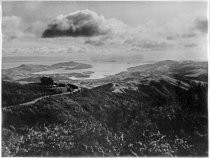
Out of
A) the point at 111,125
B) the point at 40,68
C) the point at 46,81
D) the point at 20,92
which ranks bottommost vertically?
the point at 111,125

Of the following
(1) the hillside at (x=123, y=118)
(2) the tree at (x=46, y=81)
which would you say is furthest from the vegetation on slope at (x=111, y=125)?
(2) the tree at (x=46, y=81)

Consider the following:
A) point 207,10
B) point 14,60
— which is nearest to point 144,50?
→ point 207,10

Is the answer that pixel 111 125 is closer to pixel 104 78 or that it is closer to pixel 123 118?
pixel 123 118

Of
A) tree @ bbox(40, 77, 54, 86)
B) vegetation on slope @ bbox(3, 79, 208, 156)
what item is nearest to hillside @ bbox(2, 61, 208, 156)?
vegetation on slope @ bbox(3, 79, 208, 156)

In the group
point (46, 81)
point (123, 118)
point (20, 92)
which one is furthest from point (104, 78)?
point (20, 92)

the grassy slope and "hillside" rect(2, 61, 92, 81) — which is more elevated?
"hillside" rect(2, 61, 92, 81)

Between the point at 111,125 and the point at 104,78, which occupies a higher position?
the point at 104,78

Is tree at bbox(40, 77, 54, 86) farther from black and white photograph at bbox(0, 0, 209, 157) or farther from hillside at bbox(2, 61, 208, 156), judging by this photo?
hillside at bbox(2, 61, 208, 156)
